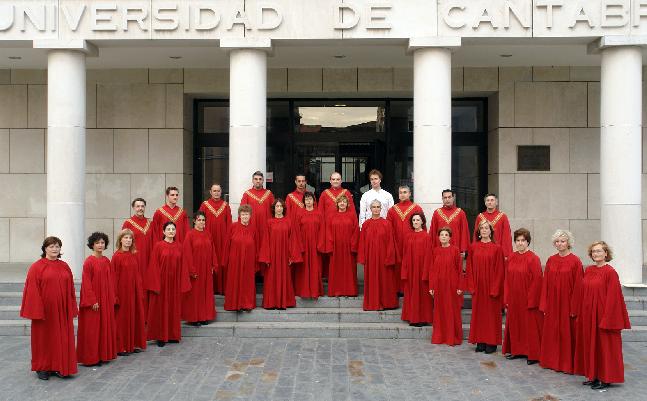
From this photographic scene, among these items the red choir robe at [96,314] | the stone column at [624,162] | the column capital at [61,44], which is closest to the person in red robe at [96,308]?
the red choir robe at [96,314]

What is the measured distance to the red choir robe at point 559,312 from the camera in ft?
26.1

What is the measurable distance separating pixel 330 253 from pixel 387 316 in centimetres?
139

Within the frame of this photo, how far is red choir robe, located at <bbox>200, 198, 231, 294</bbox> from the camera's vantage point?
35.2ft

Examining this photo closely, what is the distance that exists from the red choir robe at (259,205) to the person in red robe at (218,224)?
370mm

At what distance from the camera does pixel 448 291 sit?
9.35 metres

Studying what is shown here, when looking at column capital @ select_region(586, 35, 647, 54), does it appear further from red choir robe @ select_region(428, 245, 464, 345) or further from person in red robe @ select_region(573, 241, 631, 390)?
person in red robe @ select_region(573, 241, 631, 390)

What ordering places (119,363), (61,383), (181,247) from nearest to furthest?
(61,383) < (119,363) < (181,247)

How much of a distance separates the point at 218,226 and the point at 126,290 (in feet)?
7.75

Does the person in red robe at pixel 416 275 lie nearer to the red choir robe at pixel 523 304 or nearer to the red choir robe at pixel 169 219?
the red choir robe at pixel 523 304

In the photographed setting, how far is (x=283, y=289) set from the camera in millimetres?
10305

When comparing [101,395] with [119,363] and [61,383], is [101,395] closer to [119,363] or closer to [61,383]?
[61,383]

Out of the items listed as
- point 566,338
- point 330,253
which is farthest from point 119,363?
point 566,338

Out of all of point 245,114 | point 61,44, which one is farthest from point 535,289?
point 61,44

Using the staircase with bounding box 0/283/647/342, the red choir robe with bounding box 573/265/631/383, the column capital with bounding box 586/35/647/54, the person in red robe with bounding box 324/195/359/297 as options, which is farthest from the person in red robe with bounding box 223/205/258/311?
the column capital with bounding box 586/35/647/54
